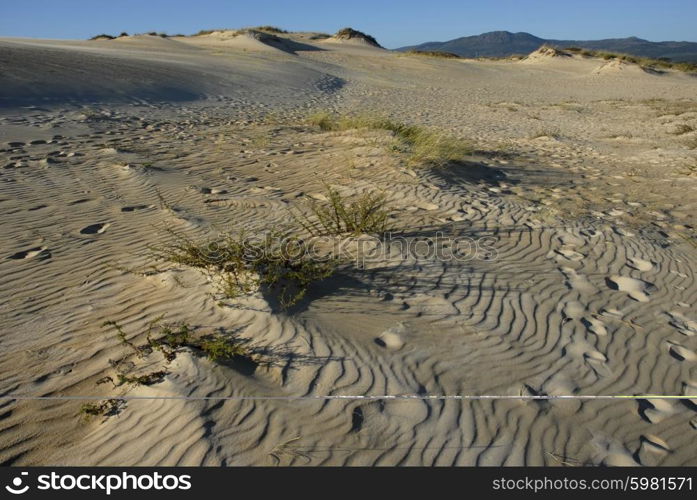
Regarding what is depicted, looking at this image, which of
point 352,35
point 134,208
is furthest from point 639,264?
point 352,35

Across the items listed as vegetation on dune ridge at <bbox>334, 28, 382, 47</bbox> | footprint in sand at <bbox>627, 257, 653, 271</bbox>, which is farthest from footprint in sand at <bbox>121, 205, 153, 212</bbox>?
vegetation on dune ridge at <bbox>334, 28, 382, 47</bbox>

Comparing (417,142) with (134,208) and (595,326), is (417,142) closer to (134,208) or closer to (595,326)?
(134,208)

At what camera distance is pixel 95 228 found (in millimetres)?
4590

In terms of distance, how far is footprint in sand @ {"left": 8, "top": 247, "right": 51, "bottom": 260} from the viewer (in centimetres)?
394

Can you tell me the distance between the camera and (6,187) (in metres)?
5.46

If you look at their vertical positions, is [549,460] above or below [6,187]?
below

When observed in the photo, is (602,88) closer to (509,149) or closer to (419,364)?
(509,149)

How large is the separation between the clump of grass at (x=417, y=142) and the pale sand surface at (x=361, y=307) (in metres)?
0.30

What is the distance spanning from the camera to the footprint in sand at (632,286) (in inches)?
150

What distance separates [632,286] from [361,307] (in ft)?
7.99

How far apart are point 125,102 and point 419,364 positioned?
11481 millimetres

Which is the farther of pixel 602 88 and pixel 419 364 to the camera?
pixel 602 88

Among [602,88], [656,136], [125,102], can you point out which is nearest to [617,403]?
[656,136]

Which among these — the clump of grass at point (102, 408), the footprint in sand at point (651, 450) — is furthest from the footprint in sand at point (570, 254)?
the clump of grass at point (102, 408)
